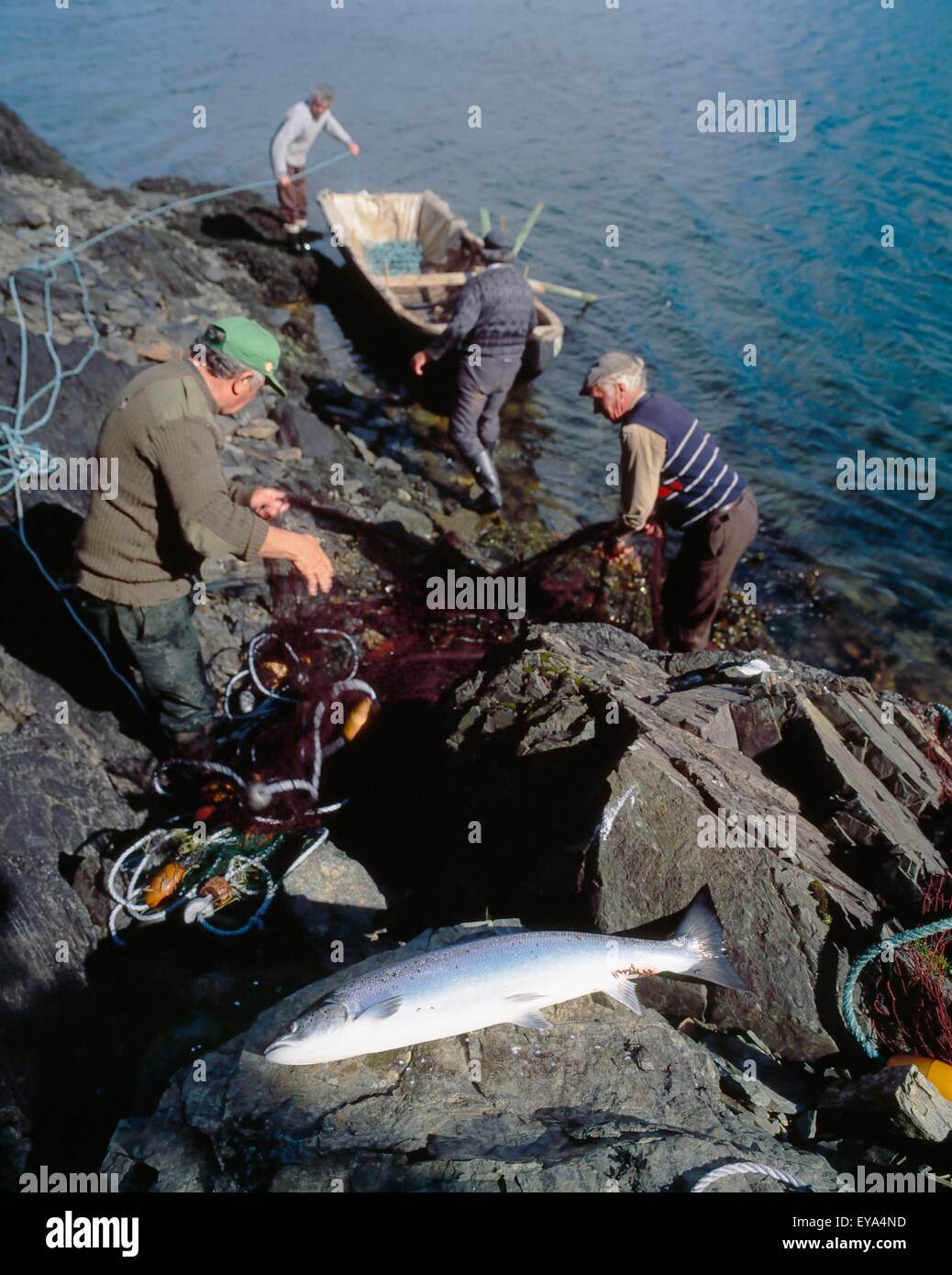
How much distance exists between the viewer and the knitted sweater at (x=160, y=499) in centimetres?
438

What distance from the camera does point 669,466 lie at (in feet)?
21.2

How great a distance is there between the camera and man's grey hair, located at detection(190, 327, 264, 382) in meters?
4.45

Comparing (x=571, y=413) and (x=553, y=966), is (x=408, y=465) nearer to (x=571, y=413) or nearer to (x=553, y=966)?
(x=571, y=413)

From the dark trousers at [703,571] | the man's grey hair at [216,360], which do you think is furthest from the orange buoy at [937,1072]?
the man's grey hair at [216,360]

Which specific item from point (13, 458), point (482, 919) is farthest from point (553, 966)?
point (13, 458)

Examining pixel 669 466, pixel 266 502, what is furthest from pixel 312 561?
pixel 669 466

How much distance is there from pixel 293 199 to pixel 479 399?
9691mm

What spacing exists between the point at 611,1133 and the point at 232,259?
17.7m

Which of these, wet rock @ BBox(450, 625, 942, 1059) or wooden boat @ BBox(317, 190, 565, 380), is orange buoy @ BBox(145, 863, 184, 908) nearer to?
wet rock @ BBox(450, 625, 942, 1059)

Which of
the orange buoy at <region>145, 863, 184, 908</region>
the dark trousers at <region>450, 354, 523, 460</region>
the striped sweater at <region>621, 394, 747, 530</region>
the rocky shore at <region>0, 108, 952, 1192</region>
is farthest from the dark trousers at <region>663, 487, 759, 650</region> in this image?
the orange buoy at <region>145, 863, 184, 908</region>

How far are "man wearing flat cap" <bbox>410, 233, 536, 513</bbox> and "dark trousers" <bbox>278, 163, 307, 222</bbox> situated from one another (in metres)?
8.84

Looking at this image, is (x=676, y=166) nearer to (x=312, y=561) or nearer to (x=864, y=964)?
(x=312, y=561)

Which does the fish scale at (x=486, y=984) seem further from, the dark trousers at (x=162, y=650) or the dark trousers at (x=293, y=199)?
the dark trousers at (x=293, y=199)

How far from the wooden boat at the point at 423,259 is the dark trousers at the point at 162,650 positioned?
8.47 metres
